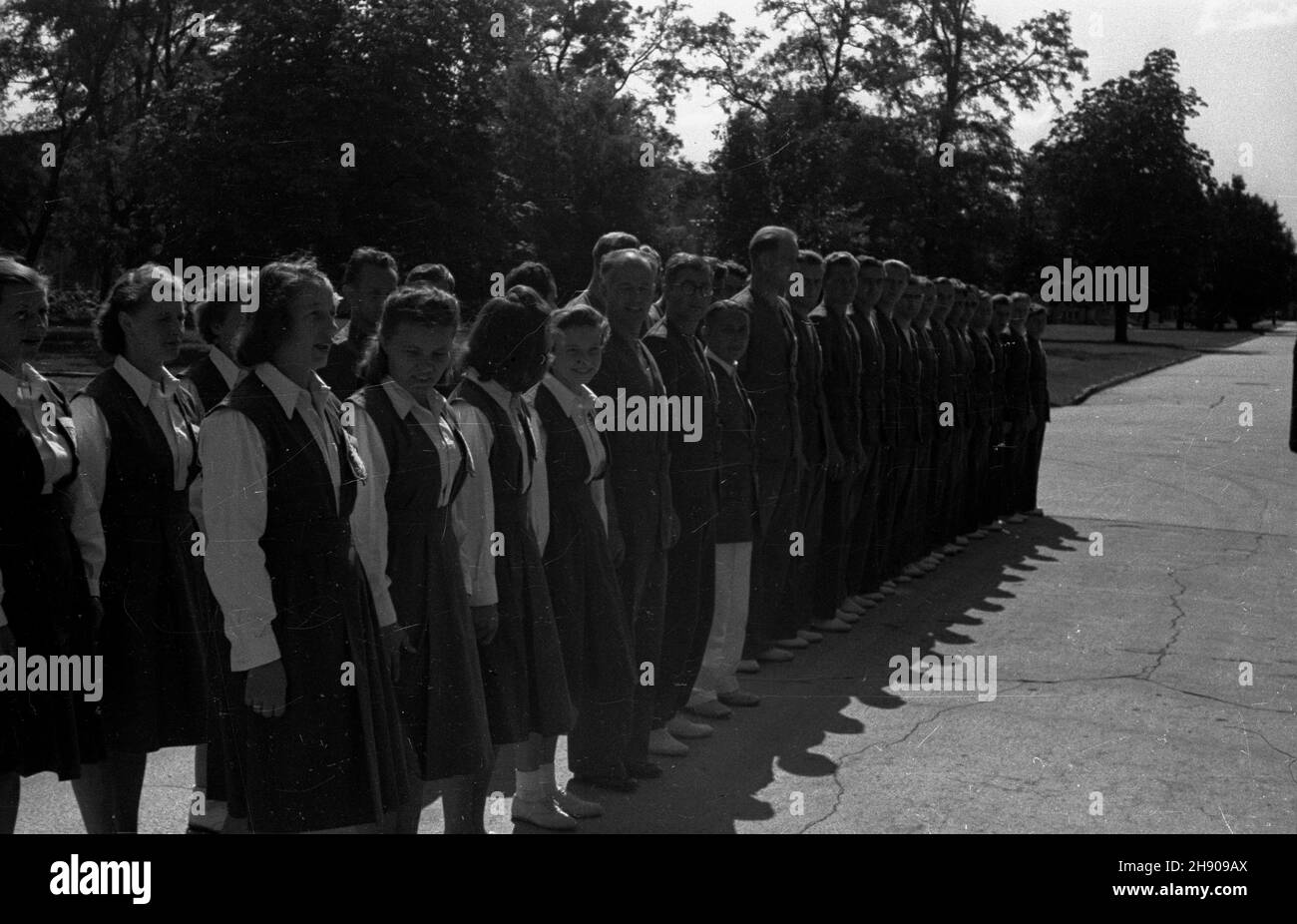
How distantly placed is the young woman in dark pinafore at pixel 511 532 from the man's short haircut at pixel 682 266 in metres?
1.59

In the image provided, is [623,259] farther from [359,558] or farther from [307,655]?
[307,655]

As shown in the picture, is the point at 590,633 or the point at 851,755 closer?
the point at 590,633

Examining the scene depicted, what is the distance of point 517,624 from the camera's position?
14.8 ft

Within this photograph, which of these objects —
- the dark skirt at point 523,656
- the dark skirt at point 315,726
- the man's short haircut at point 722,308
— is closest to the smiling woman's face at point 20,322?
the dark skirt at point 315,726

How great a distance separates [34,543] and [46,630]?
9.5 inches

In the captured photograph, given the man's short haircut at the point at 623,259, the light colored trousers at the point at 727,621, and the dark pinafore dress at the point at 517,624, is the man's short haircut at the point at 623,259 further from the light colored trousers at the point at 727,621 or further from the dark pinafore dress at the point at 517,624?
the light colored trousers at the point at 727,621

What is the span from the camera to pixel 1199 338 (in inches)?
2275

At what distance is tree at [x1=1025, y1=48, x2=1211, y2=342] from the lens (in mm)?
37312

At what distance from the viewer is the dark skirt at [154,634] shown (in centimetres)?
425

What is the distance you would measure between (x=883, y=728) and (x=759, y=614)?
1.30 metres

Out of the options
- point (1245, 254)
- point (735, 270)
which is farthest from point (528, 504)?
point (1245, 254)

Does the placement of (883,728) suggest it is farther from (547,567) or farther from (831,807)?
(547,567)

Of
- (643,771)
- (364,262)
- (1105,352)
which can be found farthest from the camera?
(1105,352)

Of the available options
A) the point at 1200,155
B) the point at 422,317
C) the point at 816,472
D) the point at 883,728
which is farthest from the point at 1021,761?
the point at 1200,155
